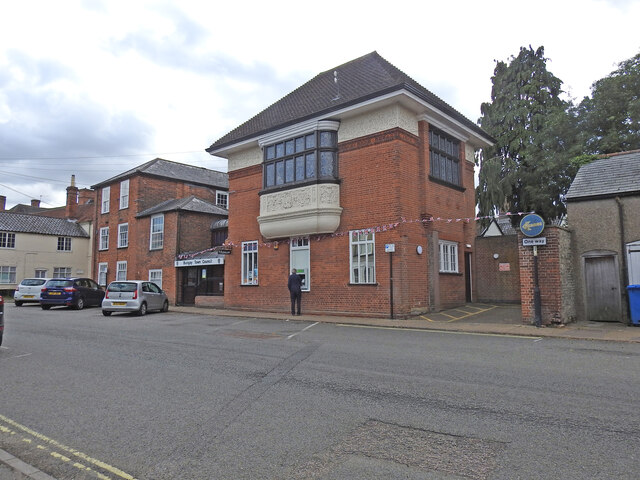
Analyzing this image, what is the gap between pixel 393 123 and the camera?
15.8m

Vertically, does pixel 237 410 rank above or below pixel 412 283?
below

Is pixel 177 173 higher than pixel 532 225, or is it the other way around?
pixel 177 173

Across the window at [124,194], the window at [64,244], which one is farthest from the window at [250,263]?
the window at [64,244]

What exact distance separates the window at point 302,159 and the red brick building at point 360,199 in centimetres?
4

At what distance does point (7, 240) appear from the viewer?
36.8 meters

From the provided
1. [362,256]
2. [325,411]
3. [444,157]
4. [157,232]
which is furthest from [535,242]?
[157,232]

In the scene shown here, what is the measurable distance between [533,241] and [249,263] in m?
11.9

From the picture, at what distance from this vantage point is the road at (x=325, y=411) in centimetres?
377

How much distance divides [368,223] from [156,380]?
1065cm

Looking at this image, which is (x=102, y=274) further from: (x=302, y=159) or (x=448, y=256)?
(x=448, y=256)

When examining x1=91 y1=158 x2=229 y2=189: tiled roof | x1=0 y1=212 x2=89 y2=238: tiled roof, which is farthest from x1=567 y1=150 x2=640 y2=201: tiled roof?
x1=0 y1=212 x2=89 y2=238: tiled roof

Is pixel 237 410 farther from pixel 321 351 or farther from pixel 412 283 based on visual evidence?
pixel 412 283

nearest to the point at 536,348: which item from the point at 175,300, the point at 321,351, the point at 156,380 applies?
the point at 321,351

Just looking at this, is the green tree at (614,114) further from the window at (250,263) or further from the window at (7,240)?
the window at (7,240)
